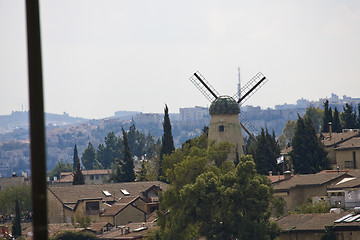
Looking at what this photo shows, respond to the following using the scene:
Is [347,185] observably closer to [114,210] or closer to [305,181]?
[305,181]

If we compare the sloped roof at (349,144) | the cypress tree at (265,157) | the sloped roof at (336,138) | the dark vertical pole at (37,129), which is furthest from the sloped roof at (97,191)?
the dark vertical pole at (37,129)

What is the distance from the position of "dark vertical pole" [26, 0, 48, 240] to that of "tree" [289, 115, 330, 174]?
259ft

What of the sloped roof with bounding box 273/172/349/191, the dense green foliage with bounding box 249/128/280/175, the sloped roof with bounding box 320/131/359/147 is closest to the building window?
the sloped roof with bounding box 320/131/359/147

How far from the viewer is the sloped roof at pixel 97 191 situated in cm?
9294

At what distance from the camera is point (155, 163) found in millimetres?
117000

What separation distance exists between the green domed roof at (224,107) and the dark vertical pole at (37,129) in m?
91.3

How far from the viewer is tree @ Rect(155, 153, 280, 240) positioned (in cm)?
5919

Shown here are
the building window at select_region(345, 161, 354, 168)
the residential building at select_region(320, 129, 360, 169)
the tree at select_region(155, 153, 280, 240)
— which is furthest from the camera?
the building window at select_region(345, 161, 354, 168)

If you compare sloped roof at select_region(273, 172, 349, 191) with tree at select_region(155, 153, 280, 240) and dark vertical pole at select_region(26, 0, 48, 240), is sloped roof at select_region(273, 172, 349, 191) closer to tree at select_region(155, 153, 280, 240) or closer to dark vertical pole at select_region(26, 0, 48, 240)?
tree at select_region(155, 153, 280, 240)

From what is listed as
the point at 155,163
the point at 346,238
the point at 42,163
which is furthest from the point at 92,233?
the point at 42,163

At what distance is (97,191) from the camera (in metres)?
96.0

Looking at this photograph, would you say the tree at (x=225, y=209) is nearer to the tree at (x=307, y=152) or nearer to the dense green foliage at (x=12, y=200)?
the tree at (x=307, y=152)

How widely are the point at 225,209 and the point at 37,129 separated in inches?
2122

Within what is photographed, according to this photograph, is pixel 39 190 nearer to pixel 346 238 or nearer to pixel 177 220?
pixel 346 238
